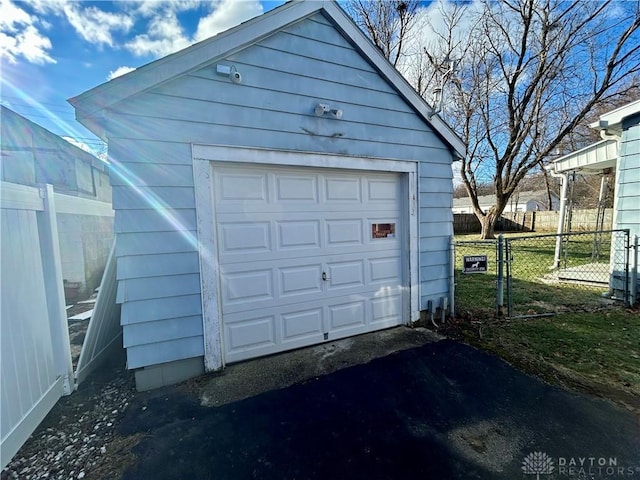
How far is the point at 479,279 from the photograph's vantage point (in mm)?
7355

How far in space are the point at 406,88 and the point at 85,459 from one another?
16.6 feet

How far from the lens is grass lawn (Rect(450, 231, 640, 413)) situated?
2.88m

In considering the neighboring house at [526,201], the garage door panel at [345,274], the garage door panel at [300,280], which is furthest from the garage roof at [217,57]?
the neighboring house at [526,201]

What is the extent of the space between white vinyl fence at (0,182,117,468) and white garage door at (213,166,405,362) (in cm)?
148

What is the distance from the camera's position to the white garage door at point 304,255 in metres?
3.28

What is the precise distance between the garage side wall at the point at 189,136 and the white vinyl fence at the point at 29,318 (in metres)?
0.59

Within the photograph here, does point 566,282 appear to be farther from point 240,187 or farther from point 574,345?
point 240,187

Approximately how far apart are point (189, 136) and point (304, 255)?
5.98ft

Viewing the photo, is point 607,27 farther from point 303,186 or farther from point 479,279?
point 303,186

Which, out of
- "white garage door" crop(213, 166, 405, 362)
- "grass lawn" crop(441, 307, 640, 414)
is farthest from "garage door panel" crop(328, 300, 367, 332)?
"grass lawn" crop(441, 307, 640, 414)

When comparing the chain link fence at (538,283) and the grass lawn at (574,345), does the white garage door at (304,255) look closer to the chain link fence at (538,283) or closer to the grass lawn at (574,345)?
the grass lawn at (574,345)

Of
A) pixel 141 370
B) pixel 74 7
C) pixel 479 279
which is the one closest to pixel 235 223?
pixel 141 370

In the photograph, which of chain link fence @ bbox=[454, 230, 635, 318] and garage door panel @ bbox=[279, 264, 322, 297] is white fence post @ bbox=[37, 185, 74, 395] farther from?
chain link fence @ bbox=[454, 230, 635, 318]

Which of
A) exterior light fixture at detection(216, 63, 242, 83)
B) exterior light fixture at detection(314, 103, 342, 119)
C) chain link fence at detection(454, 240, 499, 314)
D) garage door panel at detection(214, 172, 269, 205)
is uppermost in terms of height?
exterior light fixture at detection(216, 63, 242, 83)
